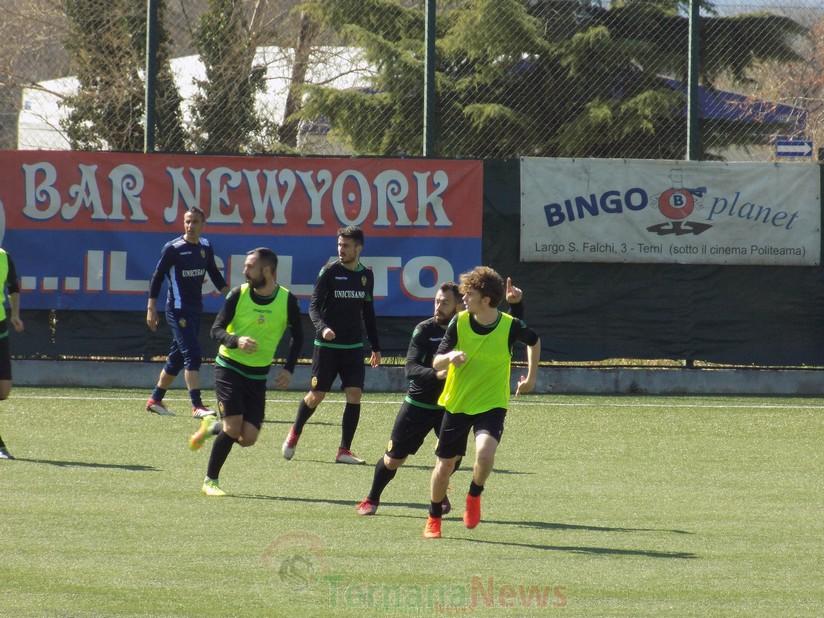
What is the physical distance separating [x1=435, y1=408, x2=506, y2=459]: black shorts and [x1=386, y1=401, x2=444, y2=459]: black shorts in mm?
672

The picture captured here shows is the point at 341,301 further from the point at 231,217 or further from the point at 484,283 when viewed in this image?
the point at 231,217

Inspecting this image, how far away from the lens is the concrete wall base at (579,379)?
16422mm

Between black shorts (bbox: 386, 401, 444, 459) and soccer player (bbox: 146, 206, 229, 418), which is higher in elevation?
soccer player (bbox: 146, 206, 229, 418)

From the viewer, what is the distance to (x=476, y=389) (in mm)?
8484

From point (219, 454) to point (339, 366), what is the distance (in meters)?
2.17

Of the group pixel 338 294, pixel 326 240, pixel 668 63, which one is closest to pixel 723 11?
pixel 668 63

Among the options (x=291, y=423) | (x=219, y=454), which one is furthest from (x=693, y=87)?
(x=219, y=454)

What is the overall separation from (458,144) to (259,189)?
264cm

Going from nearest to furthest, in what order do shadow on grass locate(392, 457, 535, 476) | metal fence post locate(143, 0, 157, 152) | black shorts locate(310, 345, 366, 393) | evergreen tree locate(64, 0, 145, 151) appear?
shadow on grass locate(392, 457, 535, 476) < black shorts locate(310, 345, 366, 393) < metal fence post locate(143, 0, 157, 152) < evergreen tree locate(64, 0, 145, 151)

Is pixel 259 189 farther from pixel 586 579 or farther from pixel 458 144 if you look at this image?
pixel 586 579

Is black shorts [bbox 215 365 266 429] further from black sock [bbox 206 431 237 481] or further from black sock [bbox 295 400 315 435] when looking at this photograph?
black sock [bbox 295 400 315 435]

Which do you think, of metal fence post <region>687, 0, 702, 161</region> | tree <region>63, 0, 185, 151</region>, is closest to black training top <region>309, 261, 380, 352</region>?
metal fence post <region>687, 0, 702, 161</region>

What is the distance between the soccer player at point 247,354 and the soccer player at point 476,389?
1.83 metres

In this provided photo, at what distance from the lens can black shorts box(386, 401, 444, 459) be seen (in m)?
9.18
